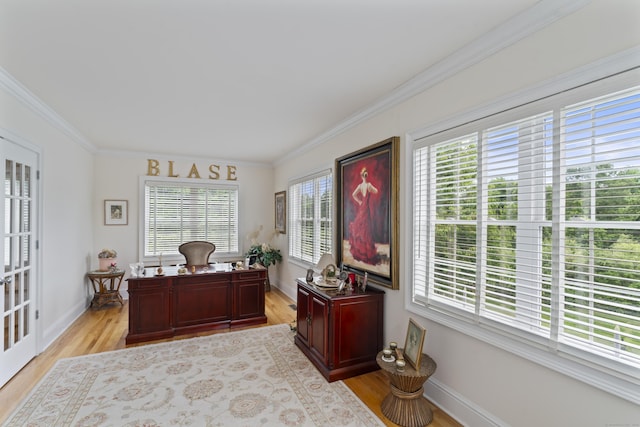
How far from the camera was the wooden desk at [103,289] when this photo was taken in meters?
4.75

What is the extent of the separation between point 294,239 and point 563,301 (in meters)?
4.20

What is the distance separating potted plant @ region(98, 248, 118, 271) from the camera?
4.95 meters

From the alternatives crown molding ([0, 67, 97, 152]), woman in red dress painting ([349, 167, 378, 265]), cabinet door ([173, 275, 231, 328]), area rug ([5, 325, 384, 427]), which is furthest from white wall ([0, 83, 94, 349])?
woman in red dress painting ([349, 167, 378, 265])

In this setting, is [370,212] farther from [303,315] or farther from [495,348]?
[495,348]

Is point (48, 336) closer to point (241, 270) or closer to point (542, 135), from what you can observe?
point (241, 270)

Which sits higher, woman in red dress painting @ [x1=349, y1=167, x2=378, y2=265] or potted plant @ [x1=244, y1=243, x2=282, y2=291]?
woman in red dress painting @ [x1=349, y1=167, x2=378, y2=265]

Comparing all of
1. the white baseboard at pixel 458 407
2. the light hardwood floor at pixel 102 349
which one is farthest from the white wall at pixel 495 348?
the light hardwood floor at pixel 102 349

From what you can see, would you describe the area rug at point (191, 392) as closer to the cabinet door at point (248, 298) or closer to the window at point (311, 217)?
the cabinet door at point (248, 298)

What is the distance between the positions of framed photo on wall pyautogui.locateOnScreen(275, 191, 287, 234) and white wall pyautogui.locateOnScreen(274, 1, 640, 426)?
320cm

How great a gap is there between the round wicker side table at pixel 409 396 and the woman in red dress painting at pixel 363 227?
1.10 metres

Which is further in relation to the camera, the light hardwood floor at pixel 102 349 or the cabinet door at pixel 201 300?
the cabinet door at pixel 201 300

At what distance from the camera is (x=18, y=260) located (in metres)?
2.90

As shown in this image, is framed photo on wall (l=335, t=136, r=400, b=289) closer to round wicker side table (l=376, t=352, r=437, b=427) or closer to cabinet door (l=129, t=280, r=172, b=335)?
round wicker side table (l=376, t=352, r=437, b=427)

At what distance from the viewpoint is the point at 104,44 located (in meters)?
2.05
